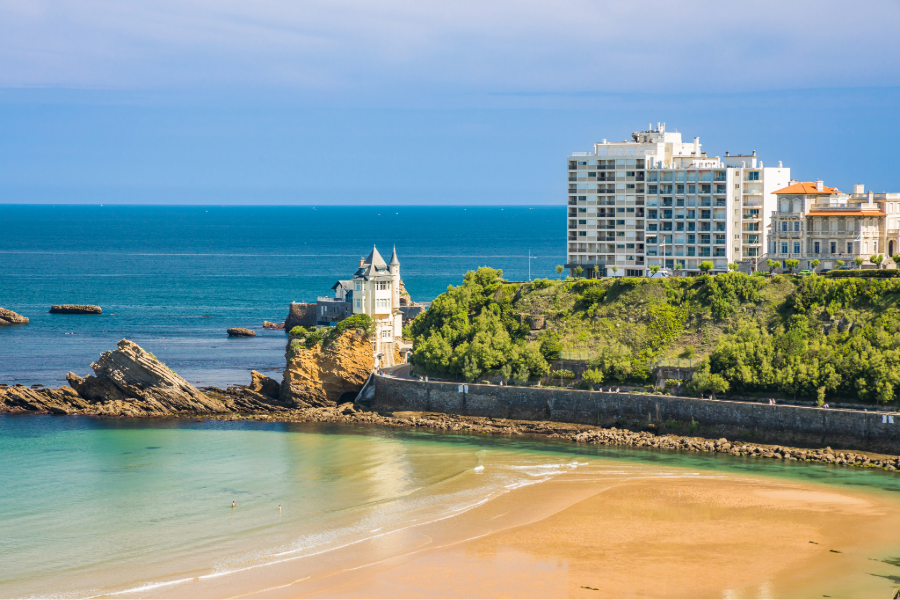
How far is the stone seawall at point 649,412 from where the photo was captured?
5553cm

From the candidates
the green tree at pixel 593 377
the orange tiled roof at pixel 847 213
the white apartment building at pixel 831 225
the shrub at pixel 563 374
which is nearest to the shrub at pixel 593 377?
the green tree at pixel 593 377

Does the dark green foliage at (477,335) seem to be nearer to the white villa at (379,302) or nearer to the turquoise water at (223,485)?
the white villa at (379,302)

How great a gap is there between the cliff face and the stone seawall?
2.34 m

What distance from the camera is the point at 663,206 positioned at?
303ft

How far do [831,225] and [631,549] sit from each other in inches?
1777

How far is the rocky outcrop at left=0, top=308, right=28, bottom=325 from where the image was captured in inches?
4621

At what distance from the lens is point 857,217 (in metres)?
78.2

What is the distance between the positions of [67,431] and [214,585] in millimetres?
31211

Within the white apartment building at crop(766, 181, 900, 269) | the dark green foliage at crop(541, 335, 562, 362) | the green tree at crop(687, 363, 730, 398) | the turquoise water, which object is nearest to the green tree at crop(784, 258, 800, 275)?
the white apartment building at crop(766, 181, 900, 269)

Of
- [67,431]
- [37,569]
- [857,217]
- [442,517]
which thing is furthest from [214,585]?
[857,217]

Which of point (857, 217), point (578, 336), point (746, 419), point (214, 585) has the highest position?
point (857, 217)

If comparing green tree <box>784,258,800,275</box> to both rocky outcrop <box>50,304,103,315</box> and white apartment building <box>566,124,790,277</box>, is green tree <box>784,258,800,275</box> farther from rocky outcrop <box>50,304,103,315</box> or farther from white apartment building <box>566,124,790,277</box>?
rocky outcrop <box>50,304,103,315</box>

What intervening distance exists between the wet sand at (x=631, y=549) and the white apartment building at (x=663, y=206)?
40.7m

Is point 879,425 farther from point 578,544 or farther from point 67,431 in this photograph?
point 67,431
